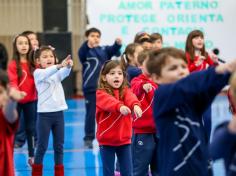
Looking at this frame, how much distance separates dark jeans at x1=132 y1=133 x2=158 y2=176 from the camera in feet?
16.4

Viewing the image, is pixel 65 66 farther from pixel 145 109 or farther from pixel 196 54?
pixel 196 54

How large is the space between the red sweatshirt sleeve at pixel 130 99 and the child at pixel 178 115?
4.65ft

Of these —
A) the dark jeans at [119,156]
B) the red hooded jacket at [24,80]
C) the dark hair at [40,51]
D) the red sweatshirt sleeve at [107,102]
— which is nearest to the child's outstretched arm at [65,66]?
the dark hair at [40,51]

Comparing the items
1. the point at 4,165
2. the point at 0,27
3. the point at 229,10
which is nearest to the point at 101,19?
the point at 229,10

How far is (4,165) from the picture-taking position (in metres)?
3.43

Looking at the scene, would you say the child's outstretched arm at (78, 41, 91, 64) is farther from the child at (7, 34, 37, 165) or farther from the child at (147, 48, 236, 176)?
the child at (147, 48, 236, 176)

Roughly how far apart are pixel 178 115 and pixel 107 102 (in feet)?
5.22

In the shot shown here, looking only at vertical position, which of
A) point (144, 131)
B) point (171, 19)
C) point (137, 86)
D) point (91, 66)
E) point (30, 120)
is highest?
point (171, 19)

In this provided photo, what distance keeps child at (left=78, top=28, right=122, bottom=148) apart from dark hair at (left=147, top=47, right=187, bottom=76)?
437 cm

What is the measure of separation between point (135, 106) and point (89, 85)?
3207 millimetres

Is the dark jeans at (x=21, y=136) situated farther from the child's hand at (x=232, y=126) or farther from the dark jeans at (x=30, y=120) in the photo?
the child's hand at (x=232, y=126)

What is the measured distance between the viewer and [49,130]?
5742mm

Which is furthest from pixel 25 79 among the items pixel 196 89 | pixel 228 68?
pixel 228 68

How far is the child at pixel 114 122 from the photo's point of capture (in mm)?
4895
